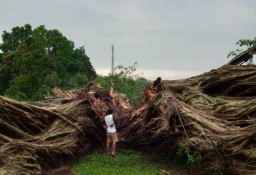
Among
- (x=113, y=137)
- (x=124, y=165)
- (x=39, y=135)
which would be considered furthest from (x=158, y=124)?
(x=39, y=135)

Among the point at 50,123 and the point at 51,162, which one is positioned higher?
the point at 50,123

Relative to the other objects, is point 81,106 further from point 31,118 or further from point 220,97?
point 220,97

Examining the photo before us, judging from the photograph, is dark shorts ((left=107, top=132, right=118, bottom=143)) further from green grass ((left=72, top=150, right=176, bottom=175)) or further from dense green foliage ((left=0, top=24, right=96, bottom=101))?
dense green foliage ((left=0, top=24, right=96, bottom=101))

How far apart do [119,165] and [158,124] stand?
175 cm

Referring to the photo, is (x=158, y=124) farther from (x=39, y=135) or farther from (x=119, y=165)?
(x=39, y=135)

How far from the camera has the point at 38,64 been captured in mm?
31891

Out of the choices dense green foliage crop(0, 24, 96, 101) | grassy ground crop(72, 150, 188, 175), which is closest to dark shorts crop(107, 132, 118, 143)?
grassy ground crop(72, 150, 188, 175)

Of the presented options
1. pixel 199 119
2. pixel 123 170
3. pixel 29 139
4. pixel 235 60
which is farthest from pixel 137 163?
pixel 235 60

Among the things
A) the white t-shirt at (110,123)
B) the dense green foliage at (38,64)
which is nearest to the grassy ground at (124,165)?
the white t-shirt at (110,123)

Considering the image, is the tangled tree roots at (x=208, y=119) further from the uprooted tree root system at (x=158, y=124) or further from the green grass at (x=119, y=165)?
the green grass at (x=119, y=165)

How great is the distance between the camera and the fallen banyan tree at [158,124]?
32.5 ft

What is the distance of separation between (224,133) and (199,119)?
4.28 ft

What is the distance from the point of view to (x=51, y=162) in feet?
38.6

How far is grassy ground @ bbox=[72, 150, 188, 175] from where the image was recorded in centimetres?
1126
